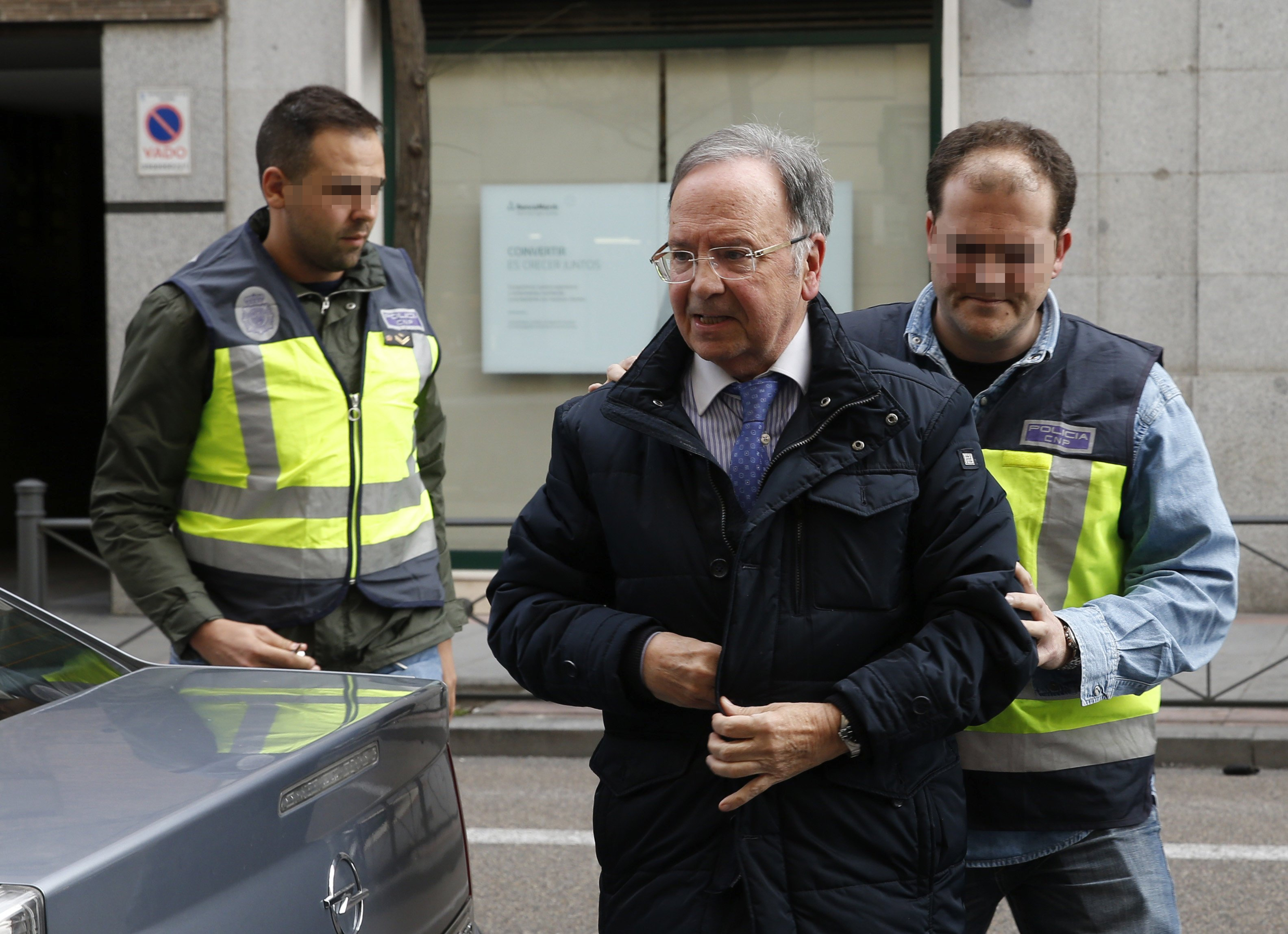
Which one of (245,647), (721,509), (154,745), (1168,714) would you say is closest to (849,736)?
(721,509)

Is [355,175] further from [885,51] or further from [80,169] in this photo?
[80,169]

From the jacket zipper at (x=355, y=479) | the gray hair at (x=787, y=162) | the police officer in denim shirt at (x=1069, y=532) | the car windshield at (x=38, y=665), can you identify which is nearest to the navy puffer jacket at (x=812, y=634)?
the gray hair at (x=787, y=162)

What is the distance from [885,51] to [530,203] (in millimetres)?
2582

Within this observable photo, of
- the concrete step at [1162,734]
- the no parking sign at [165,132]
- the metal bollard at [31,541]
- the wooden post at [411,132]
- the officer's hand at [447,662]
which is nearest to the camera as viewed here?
the officer's hand at [447,662]

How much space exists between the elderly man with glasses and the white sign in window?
7584 mm

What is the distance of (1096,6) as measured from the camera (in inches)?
351

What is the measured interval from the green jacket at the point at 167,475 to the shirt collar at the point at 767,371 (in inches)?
45.8

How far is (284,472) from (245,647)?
0.37 meters

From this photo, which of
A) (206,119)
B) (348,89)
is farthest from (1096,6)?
(206,119)

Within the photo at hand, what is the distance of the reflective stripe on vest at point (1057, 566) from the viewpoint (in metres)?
2.26

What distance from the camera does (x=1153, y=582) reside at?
224cm

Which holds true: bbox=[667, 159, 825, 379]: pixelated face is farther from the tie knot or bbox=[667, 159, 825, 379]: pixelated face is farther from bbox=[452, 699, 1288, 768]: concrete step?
bbox=[452, 699, 1288, 768]: concrete step

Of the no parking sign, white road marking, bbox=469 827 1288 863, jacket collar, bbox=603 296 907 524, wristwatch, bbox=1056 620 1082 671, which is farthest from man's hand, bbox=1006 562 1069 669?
the no parking sign

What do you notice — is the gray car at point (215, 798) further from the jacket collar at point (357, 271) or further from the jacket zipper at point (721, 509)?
the jacket collar at point (357, 271)
